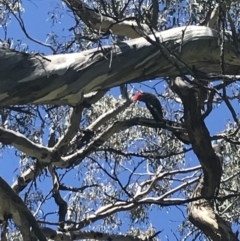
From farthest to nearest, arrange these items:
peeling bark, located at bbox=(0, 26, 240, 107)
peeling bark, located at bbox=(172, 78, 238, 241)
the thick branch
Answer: the thick branch
peeling bark, located at bbox=(172, 78, 238, 241)
peeling bark, located at bbox=(0, 26, 240, 107)

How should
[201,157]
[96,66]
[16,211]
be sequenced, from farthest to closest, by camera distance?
[16,211] → [201,157] → [96,66]

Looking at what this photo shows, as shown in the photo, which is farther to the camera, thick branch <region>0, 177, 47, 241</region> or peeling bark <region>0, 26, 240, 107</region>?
thick branch <region>0, 177, 47, 241</region>

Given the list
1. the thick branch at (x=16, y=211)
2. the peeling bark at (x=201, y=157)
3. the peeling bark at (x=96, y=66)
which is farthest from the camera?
the thick branch at (x=16, y=211)

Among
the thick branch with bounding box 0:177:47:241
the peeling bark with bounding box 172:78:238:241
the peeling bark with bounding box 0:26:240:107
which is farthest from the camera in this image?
the thick branch with bounding box 0:177:47:241

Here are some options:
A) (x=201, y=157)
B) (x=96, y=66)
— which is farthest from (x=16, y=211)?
(x=96, y=66)

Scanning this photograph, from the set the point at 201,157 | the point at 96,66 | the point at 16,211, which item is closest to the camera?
the point at 96,66

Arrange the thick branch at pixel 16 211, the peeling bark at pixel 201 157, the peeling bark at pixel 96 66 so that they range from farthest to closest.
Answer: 1. the thick branch at pixel 16 211
2. the peeling bark at pixel 201 157
3. the peeling bark at pixel 96 66

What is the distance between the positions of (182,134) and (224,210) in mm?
1482

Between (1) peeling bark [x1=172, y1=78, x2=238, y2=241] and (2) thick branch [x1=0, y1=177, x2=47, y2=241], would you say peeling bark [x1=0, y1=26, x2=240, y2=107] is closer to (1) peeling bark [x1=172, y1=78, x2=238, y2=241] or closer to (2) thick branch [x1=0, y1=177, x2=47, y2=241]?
(1) peeling bark [x1=172, y1=78, x2=238, y2=241]

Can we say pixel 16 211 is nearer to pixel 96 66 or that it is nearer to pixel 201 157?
pixel 201 157

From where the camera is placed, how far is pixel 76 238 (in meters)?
5.18

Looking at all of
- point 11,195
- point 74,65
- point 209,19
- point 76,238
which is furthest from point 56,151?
point 74,65

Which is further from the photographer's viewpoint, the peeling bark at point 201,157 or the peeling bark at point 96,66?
the peeling bark at point 201,157

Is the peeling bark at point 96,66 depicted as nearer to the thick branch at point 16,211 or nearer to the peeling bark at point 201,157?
the peeling bark at point 201,157
